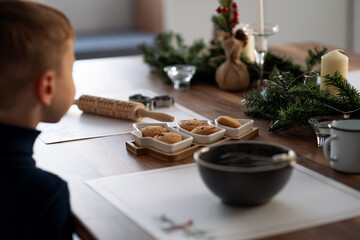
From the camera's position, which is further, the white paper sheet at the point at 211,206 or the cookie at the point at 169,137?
the cookie at the point at 169,137

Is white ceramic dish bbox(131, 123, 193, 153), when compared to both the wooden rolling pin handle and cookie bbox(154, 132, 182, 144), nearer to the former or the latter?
cookie bbox(154, 132, 182, 144)

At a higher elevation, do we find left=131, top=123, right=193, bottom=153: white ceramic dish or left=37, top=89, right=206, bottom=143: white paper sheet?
left=131, top=123, right=193, bottom=153: white ceramic dish

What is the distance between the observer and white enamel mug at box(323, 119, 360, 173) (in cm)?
101

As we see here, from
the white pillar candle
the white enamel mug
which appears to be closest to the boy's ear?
the white enamel mug

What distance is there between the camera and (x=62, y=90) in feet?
3.30

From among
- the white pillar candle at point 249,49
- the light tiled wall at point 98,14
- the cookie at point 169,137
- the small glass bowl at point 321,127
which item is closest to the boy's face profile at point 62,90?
the cookie at point 169,137

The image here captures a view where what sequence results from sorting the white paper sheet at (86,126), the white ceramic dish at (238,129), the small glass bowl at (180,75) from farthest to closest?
the small glass bowl at (180,75) < the white paper sheet at (86,126) < the white ceramic dish at (238,129)

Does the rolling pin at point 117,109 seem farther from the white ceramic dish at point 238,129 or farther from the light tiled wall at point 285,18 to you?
the light tiled wall at point 285,18

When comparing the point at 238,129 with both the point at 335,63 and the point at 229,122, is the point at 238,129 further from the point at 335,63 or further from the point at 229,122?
the point at 335,63

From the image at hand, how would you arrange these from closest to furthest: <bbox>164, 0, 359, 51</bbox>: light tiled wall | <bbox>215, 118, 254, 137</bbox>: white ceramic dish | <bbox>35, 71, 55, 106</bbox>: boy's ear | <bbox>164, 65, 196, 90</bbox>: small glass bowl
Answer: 1. <bbox>35, 71, 55, 106</bbox>: boy's ear
2. <bbox>215, 118, 254, 137</bbox>: white ceramic dish
3. <bbox>164, 65, 196, 90</bbox>: small glass bowl
4. <bbox>164, 0, 359, 51</bbox>: light tiled wall

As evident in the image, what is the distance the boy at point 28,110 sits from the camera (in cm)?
90

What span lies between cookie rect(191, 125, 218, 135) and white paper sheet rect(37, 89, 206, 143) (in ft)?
0.71

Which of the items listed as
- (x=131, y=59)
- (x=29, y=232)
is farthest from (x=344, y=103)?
(x=131, y=59)

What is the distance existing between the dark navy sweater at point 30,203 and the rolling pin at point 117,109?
0.49 metres
